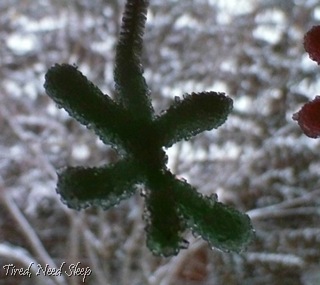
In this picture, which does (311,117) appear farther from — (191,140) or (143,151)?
(191,140)

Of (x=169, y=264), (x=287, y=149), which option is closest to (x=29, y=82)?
(x=169, y=264)

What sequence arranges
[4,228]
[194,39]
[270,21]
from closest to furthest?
1. [270,21]
2. [194,39]
3. [4,228]

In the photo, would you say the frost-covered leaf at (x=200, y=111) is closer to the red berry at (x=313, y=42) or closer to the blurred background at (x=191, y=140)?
the red berry at (x=313, y=42)

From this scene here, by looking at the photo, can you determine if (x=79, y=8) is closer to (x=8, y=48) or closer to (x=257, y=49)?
(x=8, y=48)

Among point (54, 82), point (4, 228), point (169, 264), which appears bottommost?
point (54, 82)

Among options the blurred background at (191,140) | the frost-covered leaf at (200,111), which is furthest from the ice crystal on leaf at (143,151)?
the blurred background at (191,140)

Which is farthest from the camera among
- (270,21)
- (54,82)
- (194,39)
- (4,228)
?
(4,228)

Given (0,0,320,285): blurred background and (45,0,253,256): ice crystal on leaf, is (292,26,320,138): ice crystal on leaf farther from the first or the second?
(0,0,320,285): blurred background
